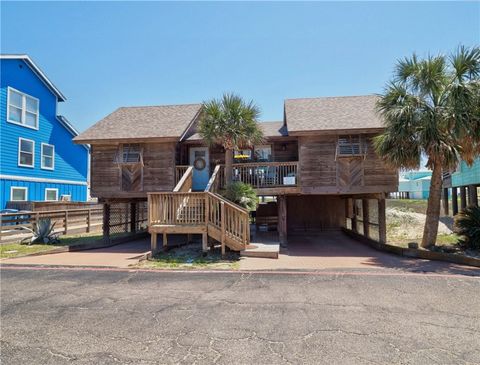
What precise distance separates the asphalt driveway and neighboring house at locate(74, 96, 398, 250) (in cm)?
383

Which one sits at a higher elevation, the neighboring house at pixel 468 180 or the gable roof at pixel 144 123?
the gable roof at pixel 144 123

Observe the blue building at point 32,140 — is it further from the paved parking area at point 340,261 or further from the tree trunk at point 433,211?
the tree trunk at point 433,211

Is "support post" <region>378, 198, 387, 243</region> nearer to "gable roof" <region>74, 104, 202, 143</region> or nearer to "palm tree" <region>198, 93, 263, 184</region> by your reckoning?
"palm tree" <region>198, 93, 263, 184</region>

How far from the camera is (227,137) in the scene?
38.1 feet

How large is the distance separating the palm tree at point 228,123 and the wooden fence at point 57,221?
8776mm

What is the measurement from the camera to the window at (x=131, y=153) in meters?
13.7

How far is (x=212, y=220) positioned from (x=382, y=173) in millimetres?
7429

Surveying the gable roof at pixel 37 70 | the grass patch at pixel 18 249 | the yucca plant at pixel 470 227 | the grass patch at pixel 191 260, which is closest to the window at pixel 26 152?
the gable roof at pixel 37 70

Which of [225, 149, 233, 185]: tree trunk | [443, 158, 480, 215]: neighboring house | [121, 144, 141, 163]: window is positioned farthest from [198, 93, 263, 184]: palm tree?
[443, 158, 480, 215]: neighboring house

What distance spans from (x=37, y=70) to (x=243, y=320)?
2133 cm

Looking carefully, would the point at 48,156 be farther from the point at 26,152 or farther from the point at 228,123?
the point at 228,123

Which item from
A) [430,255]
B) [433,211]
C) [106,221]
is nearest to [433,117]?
[433,211]

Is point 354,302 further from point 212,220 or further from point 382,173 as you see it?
point 382,173

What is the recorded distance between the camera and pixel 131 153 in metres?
13.7
